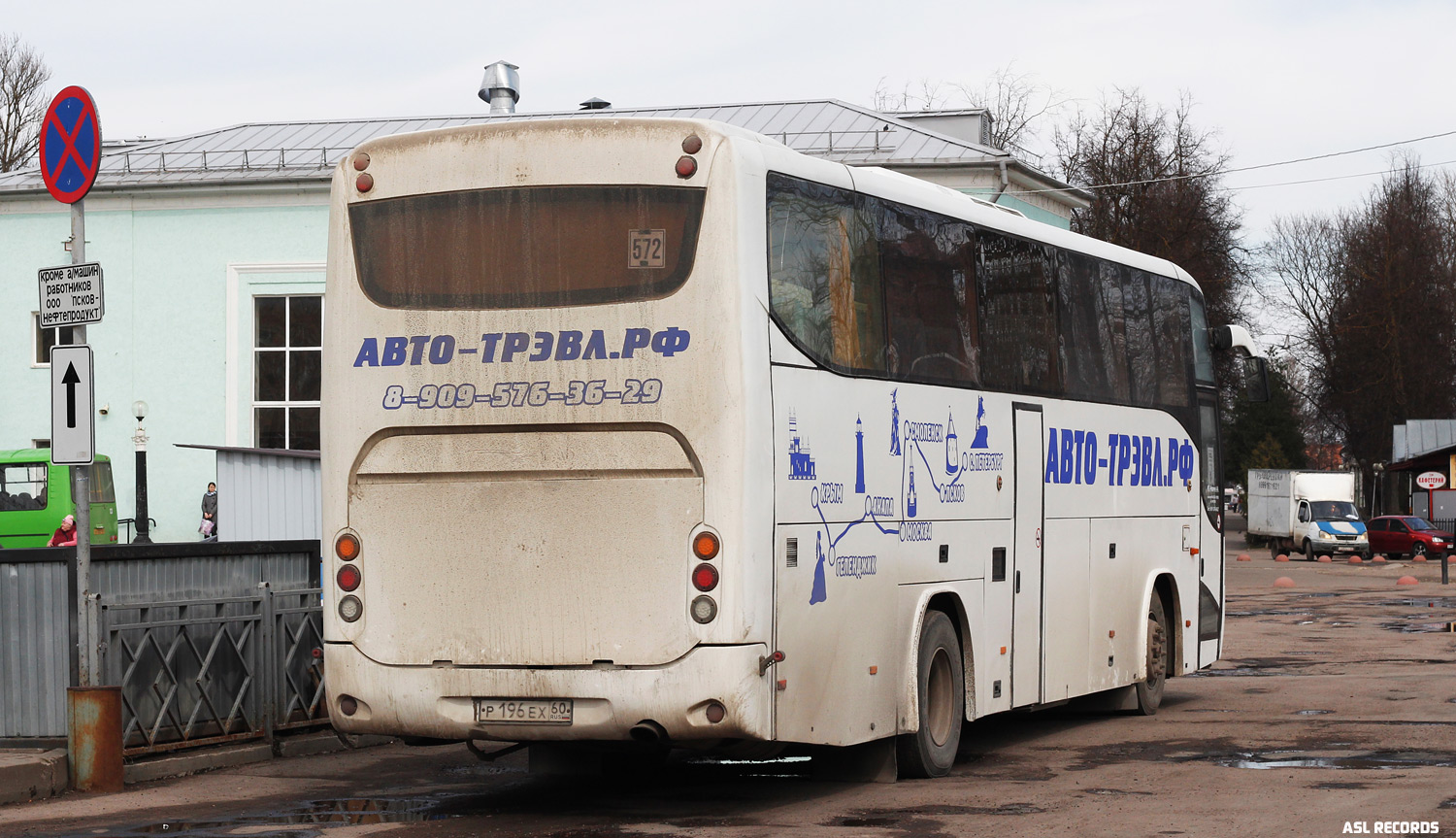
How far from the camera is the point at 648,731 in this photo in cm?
880

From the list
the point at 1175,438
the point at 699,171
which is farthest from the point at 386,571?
the point at 1175,438

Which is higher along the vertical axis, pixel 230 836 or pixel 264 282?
pixel 264 282

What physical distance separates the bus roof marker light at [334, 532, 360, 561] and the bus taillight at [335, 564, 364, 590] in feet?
0.16

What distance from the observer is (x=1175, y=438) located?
1509cm

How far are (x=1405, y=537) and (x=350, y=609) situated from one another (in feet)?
165

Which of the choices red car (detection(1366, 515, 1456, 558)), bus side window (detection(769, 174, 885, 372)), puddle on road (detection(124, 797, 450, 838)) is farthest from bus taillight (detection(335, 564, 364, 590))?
red car (detection(1366, 515, 1456, 558))

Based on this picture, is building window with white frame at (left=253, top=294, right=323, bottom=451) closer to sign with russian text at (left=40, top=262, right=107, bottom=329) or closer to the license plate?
sign with russian text at (left=40, top=262, right=107, bottom=329)

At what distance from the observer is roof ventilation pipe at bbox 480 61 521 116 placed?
47.6 meters

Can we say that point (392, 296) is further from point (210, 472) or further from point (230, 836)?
point (210, 472)

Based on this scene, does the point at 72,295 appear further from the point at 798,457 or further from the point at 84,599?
the point at 798,457

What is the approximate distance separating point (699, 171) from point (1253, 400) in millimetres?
9216

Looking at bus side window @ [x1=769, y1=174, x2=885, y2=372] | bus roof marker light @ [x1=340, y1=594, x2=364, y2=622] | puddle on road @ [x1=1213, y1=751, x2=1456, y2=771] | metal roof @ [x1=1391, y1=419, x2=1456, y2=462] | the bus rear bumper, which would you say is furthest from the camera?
metal roof @ [x1=1391, y1=419, x2=1456, y2=462]

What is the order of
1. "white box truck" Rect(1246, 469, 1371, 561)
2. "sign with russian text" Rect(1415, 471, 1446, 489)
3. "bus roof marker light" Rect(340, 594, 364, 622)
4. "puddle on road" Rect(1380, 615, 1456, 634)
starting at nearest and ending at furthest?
"bus roof marker light" Rect(340, 594, 364, 622) < "puddle on road" Rect(1380, 615, 1456, 634) < "white box truck" Rect(1246, 469, 1371, 561) < "sign with russian text" Rect(1415, 471, 1446, 489)

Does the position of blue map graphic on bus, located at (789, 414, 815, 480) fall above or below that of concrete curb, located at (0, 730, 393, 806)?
above
